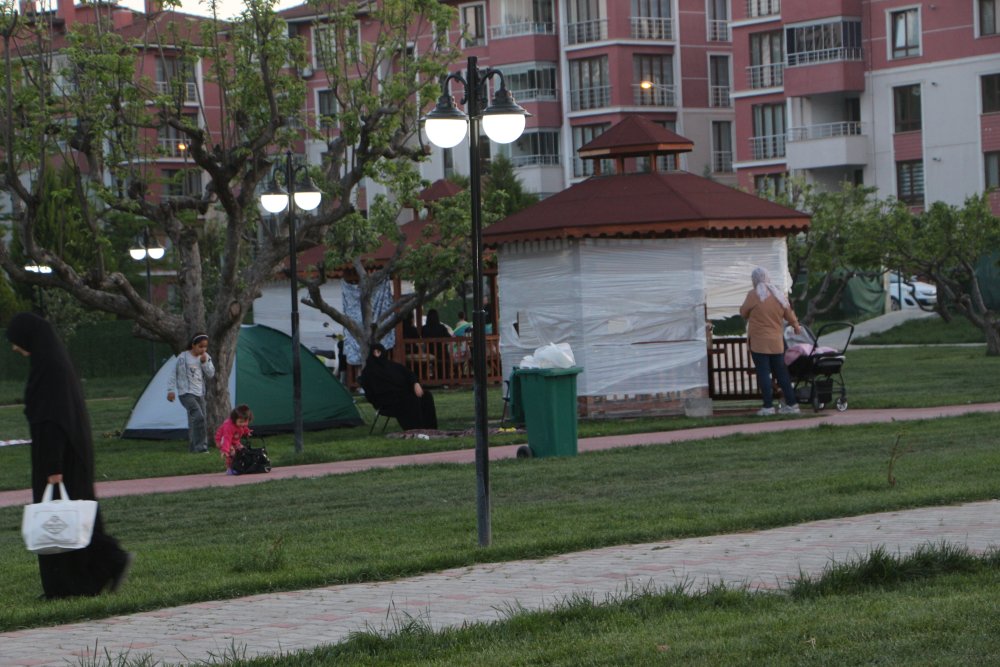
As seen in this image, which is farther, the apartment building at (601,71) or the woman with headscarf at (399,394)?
the apartment building at (601,71)

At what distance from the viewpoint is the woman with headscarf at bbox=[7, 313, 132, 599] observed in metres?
9.73

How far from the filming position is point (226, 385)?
2355 cm

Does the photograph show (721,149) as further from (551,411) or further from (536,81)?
(551,411)

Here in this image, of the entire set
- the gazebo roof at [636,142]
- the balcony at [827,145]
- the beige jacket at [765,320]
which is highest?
the balcony at [827,145]

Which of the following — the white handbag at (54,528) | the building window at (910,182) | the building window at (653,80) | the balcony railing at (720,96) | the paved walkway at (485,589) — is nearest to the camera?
the paved walkway at (485,589)

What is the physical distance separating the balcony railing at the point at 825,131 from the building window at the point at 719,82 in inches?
351

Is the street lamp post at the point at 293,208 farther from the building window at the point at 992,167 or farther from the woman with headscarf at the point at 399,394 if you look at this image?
the building window at the point at 992,167

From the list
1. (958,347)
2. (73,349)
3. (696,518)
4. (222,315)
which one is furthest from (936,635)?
(73,349)

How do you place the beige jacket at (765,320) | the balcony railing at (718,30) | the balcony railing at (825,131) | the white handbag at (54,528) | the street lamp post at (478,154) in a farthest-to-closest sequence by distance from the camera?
the balcony railing at (718,30), the balcony railing at (825,131), the beige jacket at (765,320), the street lamp post at (478,154), the white handbag at (54,528)

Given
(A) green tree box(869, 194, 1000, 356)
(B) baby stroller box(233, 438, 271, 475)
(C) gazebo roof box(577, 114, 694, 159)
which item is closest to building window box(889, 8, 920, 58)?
(A) green tree box(869, 194, 1000, 356)

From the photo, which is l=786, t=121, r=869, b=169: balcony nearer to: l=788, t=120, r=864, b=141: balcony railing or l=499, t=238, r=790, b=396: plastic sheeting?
l=788, t=120, r=864, b=141: balcony railing

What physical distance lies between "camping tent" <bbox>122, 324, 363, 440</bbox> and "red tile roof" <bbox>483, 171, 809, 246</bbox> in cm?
373

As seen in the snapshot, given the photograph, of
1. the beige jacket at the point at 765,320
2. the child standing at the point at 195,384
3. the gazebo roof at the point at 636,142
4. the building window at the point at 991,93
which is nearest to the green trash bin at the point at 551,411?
the beige jacket at the point at 765,320

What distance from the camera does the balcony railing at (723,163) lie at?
231 feet
